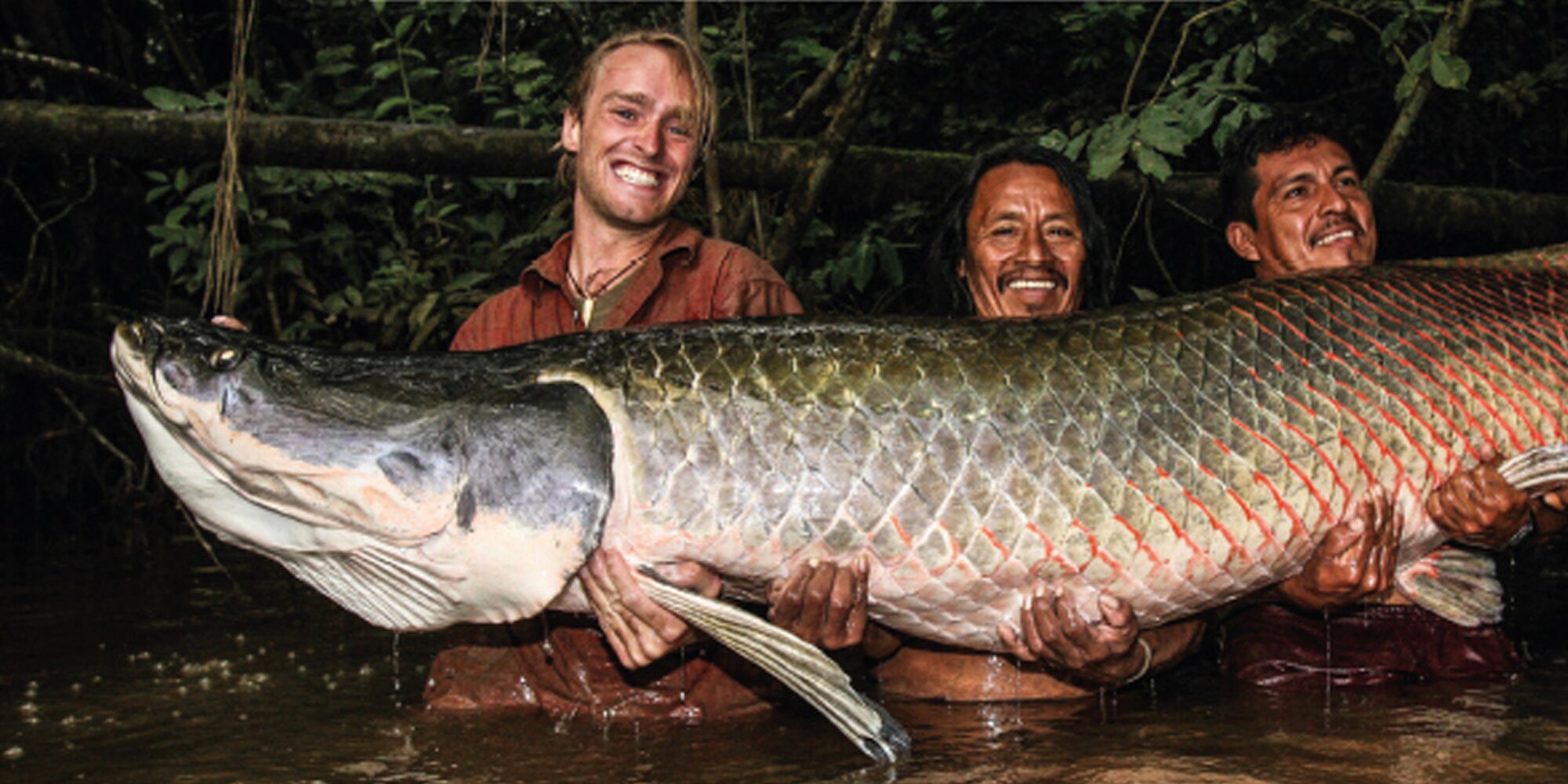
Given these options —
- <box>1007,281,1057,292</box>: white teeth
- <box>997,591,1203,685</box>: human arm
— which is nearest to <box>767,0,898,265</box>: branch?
<box>1007,281,1057,292</box>: white teeth

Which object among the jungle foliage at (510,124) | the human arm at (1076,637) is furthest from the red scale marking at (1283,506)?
the jungle foliage at (510,124)

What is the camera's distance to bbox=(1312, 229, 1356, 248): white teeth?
413 cm

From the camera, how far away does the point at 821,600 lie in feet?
9.11

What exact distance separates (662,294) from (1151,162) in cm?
175

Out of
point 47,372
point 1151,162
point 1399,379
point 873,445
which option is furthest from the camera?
point 47,372

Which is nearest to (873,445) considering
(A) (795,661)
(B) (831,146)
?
(A) (795,661)

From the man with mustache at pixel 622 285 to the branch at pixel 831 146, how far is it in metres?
1.65

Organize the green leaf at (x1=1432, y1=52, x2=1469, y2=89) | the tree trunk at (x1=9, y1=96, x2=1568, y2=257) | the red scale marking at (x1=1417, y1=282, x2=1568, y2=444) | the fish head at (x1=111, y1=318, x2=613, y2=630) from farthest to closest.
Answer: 1. the tree trunk at (x1=9, y1=96, x2=1568, y2=257)
2. the green leaf at (x1=1432, y1=52, x2=1469, y2=89)
3. the red scale marking at (x1=1417, y1=282, x2=1568, y2=444)
4. the fish head at (x1=111, y1=318, x2=613, y2=630)

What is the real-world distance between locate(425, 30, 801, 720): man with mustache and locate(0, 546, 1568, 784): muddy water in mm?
134

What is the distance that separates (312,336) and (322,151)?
7.22 feet

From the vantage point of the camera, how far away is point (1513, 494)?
9.78 ft

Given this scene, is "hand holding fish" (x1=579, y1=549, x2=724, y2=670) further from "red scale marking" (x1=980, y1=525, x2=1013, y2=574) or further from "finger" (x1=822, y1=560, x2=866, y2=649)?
"red scale marking" (x1=980, y1=525, x2=1013, y2=574)

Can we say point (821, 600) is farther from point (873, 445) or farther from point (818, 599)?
point (873, 445)

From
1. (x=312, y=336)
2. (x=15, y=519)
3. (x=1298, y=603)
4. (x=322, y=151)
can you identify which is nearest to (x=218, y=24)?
(x=312, y=336)
